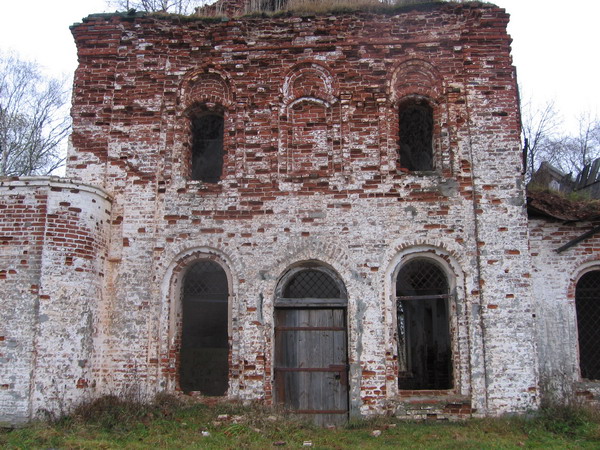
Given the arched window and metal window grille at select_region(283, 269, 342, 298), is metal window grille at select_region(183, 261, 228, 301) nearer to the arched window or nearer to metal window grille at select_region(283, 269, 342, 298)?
metal window grille at select_region(283, 269, 342, 298)

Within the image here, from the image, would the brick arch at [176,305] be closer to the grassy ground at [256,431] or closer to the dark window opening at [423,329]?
the grassy ground at [256,431]

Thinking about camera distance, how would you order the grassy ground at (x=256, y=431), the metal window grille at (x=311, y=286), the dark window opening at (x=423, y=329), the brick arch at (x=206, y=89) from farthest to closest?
the brick arch at (x=206, y=89) < the dark window opening at (x=423, y=329) < the metal window grille at (x=311, y=286) < the grassy ground at (x=256, y=431)

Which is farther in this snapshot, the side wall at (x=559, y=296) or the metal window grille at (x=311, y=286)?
the metal window grille at (x=311, y=286)

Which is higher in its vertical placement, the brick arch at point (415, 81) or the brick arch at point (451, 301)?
the brick arch at point (415, 81)

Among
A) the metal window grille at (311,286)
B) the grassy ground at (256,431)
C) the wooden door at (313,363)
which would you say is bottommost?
the grassy ground at (256,431)

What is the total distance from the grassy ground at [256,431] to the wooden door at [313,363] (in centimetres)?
50

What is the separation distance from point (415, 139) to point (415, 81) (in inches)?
66.8

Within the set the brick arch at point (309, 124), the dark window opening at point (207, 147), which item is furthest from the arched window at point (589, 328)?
the dark window opening at point (207, 147)

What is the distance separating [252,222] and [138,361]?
2.94 meters

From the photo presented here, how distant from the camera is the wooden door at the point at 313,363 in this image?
877cm

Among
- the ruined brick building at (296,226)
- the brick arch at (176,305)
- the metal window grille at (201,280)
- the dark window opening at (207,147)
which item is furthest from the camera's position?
the dark window opening at (207,147)

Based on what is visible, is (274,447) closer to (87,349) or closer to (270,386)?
(270,386)

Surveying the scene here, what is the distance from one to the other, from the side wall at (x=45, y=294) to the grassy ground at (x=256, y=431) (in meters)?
0.50

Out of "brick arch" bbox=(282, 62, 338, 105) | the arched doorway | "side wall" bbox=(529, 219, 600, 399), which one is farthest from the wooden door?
"brick arch" bbox=(282, 62, 338, 105)
